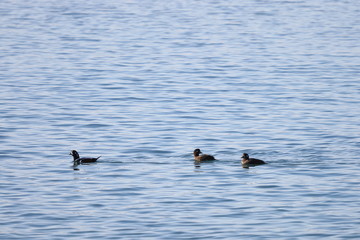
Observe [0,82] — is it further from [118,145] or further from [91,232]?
[91,232]

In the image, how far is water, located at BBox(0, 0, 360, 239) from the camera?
18.0 metres

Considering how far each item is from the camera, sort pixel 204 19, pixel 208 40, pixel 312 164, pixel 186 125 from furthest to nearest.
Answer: pixel 204 19 → pixel 208 40 → pixel 186 125 → pixel 312 164

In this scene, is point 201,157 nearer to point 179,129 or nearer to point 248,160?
point 248,160

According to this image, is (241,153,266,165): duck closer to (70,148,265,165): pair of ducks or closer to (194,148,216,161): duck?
(70,148,265,165): pair of ducks

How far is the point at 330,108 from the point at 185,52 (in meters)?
16.3

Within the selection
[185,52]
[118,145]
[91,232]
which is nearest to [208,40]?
[185,52]

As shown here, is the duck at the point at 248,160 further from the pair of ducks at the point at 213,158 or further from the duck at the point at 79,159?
the duck at the point at 79,159

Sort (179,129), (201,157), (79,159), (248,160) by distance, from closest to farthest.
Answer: (248,160) → (201,157) → (79,159) → (179,129)

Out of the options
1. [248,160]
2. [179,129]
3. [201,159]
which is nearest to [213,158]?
[201,159]

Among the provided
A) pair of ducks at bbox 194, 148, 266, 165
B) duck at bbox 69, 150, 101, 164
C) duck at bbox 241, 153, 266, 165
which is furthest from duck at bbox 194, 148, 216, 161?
duck at bbox 69, 150, 101, 164

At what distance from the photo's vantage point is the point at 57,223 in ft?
57.9

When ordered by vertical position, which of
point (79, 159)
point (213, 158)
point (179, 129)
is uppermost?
point (79, 159)

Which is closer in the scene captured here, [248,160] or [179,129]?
[248,160]

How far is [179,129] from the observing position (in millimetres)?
26984
